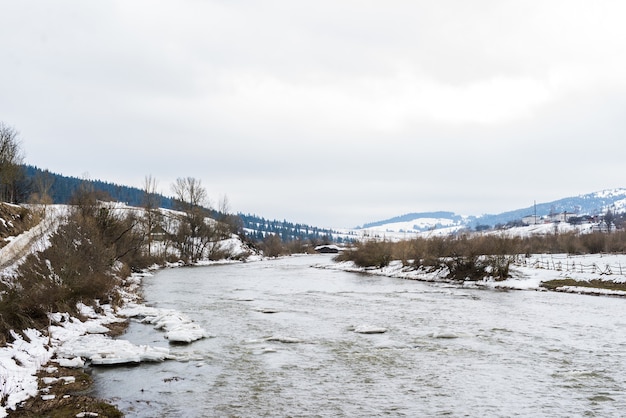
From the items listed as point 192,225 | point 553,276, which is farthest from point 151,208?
point 553,276

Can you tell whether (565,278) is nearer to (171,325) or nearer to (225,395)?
(171,325)

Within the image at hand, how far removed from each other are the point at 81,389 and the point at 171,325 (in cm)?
868

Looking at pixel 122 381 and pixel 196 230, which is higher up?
pixel 196 230

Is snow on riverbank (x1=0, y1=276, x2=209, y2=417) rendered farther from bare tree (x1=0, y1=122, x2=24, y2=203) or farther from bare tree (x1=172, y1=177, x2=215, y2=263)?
bare tree (x1=172, y1=177, x2=215, y2=263)

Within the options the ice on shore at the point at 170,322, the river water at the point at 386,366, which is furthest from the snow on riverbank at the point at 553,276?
the ice on shore at the point at 170,322

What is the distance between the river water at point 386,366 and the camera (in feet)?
34.9

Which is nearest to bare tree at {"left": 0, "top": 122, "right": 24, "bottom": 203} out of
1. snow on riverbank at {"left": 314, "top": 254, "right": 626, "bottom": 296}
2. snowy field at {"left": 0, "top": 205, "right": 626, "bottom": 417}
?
snowy field at {"left": 0, "top": 205, "right": 626, "bottom": 417}

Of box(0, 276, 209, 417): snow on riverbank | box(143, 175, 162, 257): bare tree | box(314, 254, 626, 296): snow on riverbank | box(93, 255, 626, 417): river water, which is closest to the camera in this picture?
box(0, 276, 209, 417): snow on riverbank

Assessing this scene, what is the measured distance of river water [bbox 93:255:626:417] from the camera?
10.6 m

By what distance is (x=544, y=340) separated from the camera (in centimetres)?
1764

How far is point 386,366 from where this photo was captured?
46.2 feet

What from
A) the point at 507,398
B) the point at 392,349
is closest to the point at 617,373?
the point at 507,398

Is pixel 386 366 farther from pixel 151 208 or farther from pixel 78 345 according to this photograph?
pixel 151 208

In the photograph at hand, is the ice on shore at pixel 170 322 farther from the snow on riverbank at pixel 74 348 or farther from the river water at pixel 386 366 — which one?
the river water at pixel 386 366
